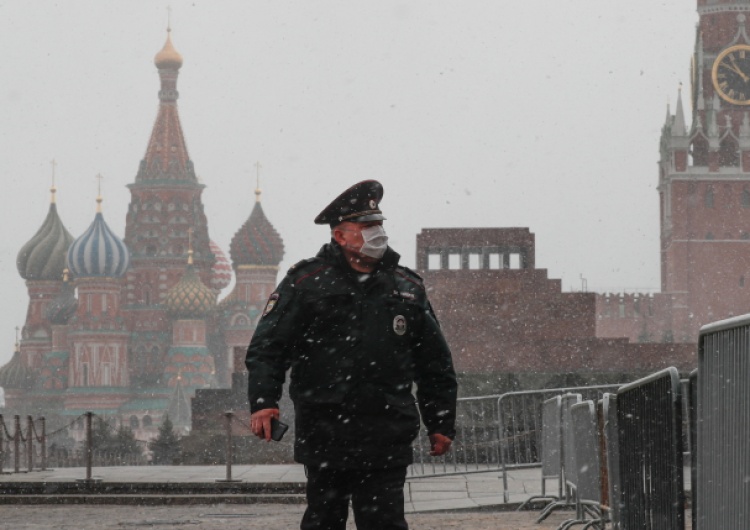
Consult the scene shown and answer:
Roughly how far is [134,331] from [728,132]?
4696 centimetres

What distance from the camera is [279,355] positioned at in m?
5.41

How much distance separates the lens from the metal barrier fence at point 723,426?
3641mm

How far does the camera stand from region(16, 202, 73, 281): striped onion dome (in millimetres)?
129000

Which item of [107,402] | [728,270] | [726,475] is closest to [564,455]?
[726,475]

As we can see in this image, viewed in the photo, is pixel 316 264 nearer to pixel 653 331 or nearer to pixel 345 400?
pixel 345 400

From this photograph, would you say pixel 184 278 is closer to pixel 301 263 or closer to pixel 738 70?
pixel 738 70

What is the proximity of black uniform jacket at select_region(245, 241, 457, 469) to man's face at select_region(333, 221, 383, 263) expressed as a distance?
1.6 inches

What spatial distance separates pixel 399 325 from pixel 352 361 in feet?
0.66

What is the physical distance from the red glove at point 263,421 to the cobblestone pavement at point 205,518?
3.85 m

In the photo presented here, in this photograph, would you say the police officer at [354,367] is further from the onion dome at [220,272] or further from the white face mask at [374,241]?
the onion dome at [220,272]

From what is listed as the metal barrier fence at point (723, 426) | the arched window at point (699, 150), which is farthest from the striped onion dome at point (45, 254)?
the metal barrier fence at point (723, 426)

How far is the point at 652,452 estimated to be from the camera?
4855 mm

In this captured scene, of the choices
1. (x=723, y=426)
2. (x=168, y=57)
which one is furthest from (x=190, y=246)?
(x=723, y=426)

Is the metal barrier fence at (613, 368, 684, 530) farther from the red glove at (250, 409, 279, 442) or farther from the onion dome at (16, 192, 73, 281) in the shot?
the onion dome at (16, 192, 73, 281)
